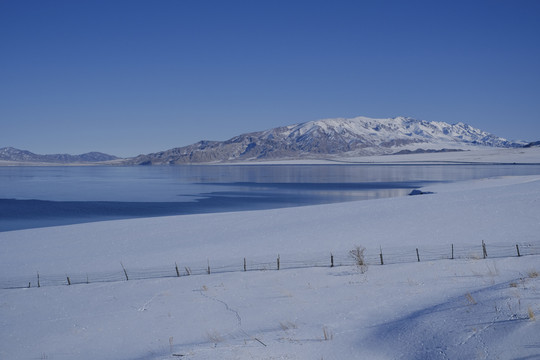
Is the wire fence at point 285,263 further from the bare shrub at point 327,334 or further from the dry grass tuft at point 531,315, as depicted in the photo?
the dry grass tuft at point 531,315

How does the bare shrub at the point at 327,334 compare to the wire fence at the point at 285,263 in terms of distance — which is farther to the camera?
the wire fence at the point at 285,263

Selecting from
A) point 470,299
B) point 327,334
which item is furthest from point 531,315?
point 327,334

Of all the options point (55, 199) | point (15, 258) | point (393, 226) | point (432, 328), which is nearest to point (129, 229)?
point (15, 258)

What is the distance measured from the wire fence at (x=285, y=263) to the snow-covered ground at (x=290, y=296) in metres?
0.17

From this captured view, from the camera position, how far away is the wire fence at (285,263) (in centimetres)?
1413

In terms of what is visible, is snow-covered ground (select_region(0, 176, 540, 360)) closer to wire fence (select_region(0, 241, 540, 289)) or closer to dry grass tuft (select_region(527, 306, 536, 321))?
dry grass tuft (select_region(527, 306, 536, 321))

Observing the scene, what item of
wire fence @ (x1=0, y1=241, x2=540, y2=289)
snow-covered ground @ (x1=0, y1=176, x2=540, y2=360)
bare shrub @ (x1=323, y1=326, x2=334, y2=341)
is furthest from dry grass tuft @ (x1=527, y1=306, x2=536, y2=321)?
wire fence @ (x1=0, y1=241, x2=540, y2=289)

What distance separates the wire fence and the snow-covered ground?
0.17 m

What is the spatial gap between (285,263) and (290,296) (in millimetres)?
4610

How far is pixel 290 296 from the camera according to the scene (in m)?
10.6

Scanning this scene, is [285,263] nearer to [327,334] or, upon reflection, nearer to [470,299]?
[327,334]

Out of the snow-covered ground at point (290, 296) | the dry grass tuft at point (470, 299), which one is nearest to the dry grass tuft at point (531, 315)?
the snow-covered ground at point (290, 296)

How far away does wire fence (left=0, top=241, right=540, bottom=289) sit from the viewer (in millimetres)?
14133

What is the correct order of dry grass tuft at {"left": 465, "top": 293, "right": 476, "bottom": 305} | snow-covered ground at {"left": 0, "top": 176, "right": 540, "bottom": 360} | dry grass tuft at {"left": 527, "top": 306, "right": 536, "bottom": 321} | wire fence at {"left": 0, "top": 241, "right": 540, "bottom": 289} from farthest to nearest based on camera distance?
wire fence at {"left": 0, "top": 241, "right": 540, "bottom": 289}
dry grass tuft at {"left": 465, "top": 293, "right": 476, "bottom": 305}
snow-covered ground at {"left": 0, "top": 176, "right": 540, "bottom": 360}
dry grass tuft at {"left": 527, "top": 306, "right": 536, "bottom": 321}
